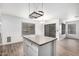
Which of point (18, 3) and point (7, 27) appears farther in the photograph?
point (7, 27)

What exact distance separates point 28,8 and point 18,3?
297mm

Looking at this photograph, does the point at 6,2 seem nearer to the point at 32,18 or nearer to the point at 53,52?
the point at 32,18

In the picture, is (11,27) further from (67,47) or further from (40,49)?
(67,47)

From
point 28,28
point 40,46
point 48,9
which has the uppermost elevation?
point 48,9

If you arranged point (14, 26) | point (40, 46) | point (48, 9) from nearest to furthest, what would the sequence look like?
point (40, 46) → point (48, 9) → point (14, 26)

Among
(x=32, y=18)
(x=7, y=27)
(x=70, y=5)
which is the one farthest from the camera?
(x=7, y=27)

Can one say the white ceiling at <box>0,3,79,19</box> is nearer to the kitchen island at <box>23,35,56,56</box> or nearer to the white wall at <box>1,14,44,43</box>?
the white wall at <box>1,14,44,43</box>

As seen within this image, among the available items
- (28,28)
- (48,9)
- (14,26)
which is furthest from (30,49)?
(48,9)

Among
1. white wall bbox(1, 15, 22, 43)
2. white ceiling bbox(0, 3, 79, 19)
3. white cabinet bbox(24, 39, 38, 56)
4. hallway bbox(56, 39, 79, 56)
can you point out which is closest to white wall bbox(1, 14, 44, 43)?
white wall bbox(1, 15, 22, 43)

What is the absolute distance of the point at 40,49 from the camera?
1.41 metres

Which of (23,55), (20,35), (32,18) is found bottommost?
(23,55)

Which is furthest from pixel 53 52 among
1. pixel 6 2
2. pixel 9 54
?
pixel 6 2

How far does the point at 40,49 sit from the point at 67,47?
2.68 ft

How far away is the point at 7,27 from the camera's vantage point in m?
1.85
